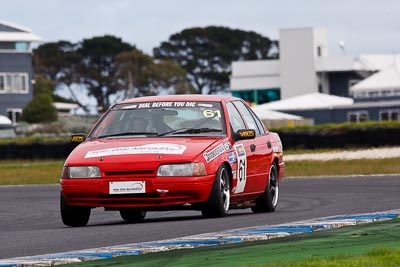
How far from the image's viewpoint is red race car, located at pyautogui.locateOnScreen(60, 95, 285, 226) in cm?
1291

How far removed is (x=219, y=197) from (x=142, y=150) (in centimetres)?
88

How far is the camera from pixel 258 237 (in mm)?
10383

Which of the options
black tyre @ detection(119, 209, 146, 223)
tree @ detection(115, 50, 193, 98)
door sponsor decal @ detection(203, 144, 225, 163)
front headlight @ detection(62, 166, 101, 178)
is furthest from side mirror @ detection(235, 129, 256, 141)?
tree @ detection(115, 50, 193, 98)

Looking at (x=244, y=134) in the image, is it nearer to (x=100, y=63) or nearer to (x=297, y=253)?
(x=297, y=253)

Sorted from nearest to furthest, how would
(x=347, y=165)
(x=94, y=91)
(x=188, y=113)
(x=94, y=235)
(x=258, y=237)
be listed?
(x=258, y=237) → (x=94, y=235) → (x=188, y=113) → (x=347, y=165) → (x=94, y=91)

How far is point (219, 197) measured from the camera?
1319 cm

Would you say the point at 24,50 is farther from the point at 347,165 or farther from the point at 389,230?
Result: the point at 389,230

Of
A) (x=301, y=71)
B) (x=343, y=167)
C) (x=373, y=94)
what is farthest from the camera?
(x=301, y=71)

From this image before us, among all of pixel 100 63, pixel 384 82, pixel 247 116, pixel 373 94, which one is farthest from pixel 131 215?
pixel 100 63

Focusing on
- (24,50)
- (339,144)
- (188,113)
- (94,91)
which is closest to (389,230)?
(188,113)

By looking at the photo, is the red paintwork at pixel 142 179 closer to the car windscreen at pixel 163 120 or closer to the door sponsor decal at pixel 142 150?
the door sponsor decal at pixel 142 150

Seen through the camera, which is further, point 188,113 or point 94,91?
point 94,91

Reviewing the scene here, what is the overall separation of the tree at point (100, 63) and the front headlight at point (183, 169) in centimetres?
11480

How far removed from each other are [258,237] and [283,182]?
1494 cm
